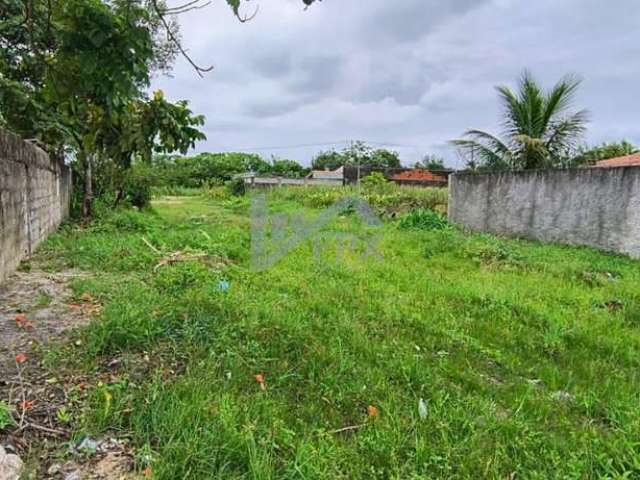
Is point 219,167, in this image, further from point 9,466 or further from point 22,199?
point 9,466

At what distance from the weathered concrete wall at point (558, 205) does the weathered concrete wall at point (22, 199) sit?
22.8 feet

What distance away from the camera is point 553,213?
664cm

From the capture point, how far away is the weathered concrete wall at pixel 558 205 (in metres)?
5.51

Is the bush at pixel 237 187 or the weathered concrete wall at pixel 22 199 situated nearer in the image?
the weathered concrete wall at pixel 22 199

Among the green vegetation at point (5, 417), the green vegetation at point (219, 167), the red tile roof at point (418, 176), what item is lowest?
the green vegetation at point (5, 417)

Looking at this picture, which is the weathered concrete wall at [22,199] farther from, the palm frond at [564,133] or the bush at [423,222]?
the palm frond at [564,133]

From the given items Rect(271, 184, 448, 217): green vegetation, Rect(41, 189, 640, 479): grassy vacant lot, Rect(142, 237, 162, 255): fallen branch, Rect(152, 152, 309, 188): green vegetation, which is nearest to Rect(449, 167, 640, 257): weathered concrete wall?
Rect(271, 184, 448, 217): green vegetation

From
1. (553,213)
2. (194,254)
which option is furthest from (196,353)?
(553,213)

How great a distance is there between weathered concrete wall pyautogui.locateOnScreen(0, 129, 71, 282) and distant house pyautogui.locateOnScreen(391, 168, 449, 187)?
1260 cm

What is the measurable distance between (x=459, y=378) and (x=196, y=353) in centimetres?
139

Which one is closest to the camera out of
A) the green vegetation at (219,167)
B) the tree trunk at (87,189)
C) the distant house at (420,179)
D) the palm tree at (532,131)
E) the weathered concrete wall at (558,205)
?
the weathered concrete wall at (558,205)

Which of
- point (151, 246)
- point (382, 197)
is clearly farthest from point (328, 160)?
point (151, 246)
